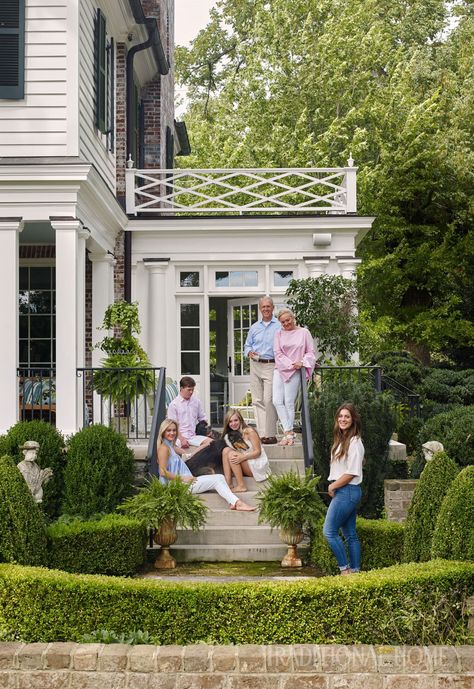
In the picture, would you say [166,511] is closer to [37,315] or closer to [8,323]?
[8,323]

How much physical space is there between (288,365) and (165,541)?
3.25 meters

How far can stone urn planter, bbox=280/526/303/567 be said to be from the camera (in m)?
10.0

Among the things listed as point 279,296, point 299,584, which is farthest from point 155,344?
point 299,584

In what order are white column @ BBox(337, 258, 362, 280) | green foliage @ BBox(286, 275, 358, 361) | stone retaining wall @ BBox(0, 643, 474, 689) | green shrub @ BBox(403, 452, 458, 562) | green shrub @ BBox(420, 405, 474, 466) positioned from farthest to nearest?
white column @ BBox(337, 258, 362, 280), green foliage @ BBox(286, 275, 358, 361), green shrub @ BBox(420, 405, 474, 466), green shrub @ BBox(403, 452, 458, 562), stone retaining wall @ BBox(0, 643, 474, 689)

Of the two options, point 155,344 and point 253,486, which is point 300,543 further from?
point 155,344

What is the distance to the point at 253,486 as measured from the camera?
11875 mm

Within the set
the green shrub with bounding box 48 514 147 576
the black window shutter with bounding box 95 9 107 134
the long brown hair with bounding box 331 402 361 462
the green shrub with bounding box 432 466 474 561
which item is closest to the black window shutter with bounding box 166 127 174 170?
the black window shutter with bounding box 95 9 107 134

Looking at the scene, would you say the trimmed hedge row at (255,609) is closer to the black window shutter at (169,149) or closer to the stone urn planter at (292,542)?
the stone urn planter at (292,542)

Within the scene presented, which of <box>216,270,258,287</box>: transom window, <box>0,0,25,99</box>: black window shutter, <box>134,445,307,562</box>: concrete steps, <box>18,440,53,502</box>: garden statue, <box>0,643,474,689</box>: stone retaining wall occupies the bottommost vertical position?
<box>0,643,474,689</box>: stone retaining wall

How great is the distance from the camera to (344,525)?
9.03 metres

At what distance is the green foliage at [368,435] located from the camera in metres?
11.5

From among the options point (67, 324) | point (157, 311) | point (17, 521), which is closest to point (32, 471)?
point (17, 521)

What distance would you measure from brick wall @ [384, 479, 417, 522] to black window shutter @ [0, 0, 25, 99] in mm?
6484

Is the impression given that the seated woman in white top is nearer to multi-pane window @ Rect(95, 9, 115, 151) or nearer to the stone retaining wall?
the stone retaining wall
